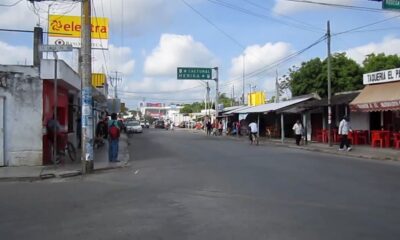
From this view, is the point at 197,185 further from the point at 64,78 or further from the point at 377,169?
the point at 64,78

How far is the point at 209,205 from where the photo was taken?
10.2 metres

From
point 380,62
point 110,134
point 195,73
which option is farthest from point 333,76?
point 110,134

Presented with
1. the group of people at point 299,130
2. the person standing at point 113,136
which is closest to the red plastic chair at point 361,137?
the group of people at point 299,130

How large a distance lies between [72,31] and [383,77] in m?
31.8

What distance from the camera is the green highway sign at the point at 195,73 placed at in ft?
202

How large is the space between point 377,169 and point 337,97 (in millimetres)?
18442

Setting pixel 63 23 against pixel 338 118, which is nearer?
pixel 338 118

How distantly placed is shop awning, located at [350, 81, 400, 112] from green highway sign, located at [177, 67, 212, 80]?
1284 inches

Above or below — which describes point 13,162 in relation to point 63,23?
below

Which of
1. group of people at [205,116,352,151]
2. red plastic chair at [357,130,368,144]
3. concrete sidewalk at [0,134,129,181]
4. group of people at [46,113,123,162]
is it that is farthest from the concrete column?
red plastic chair at [357,130,368,144]

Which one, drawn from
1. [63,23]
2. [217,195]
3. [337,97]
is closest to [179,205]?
[217,195]

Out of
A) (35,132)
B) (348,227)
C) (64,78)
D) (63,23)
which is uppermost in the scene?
(63,23)

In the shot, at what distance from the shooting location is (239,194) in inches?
458

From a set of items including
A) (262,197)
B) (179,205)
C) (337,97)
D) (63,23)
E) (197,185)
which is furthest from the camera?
(63,23)
